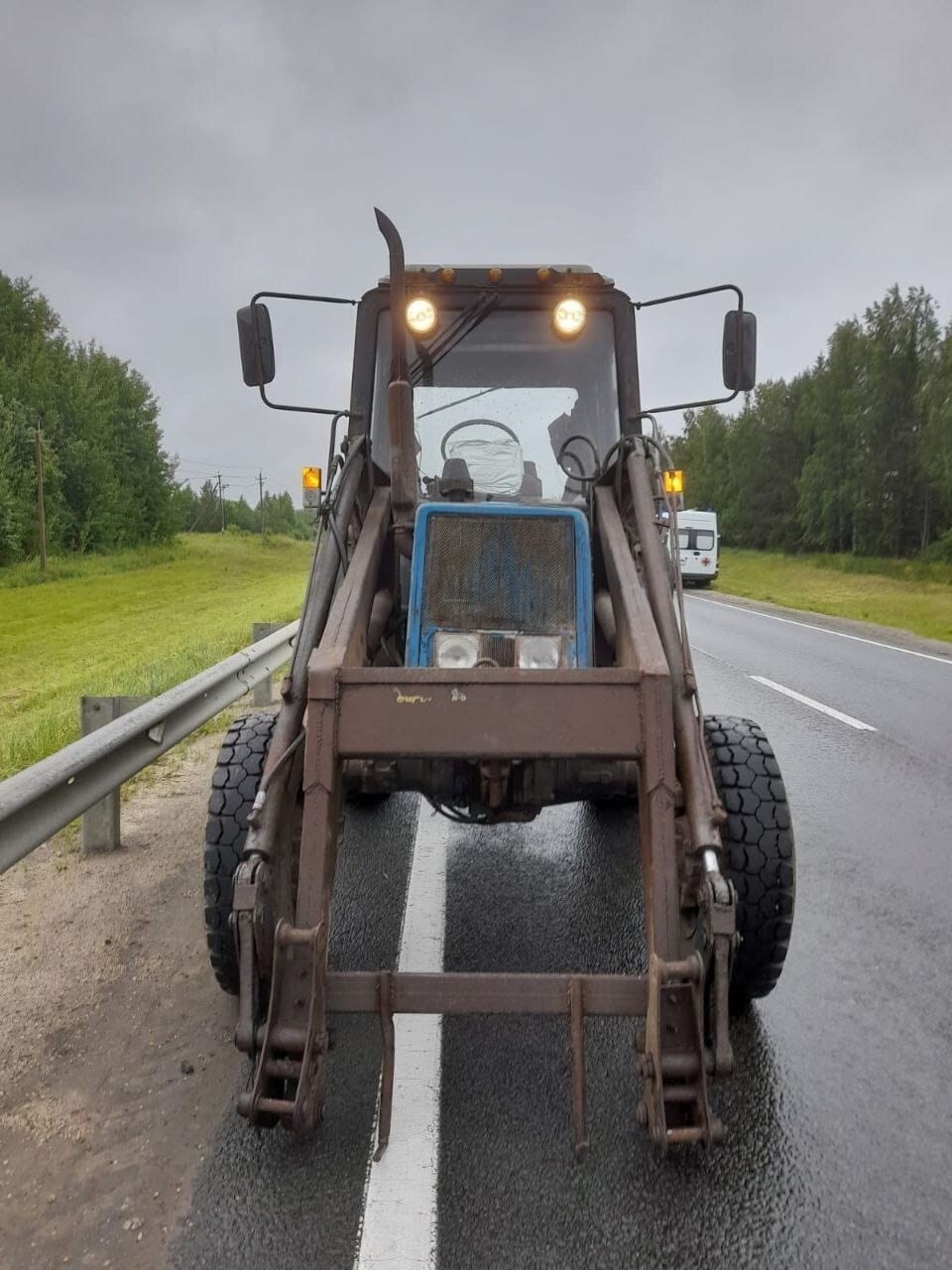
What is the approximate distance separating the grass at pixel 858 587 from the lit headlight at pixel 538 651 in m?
16.5

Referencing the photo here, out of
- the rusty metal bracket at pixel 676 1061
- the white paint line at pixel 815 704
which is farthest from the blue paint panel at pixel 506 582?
the white paint line at pixel 815 704

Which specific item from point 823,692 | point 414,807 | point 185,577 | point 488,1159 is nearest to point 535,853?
point 414,807

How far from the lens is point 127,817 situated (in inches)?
215

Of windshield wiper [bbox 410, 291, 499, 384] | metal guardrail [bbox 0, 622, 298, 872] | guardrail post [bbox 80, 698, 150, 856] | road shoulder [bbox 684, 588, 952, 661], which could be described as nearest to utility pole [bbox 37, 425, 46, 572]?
road shoulder [bbox 684, 588, 952, 661]

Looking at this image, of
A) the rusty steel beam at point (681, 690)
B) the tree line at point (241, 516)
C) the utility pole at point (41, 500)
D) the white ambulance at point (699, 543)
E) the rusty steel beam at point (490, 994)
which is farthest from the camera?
the tree line at point (241, 516)

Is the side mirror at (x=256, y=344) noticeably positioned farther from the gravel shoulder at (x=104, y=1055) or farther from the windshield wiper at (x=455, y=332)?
the gravel shoulder at (x=104, y=1055)

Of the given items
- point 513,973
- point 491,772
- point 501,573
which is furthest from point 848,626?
point 513,973

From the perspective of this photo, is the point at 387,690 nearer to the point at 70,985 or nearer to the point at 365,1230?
the point at 365,1230

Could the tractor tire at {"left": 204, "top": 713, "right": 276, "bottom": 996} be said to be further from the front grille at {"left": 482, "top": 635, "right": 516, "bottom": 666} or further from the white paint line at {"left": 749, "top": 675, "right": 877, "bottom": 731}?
the white paint line at {"left": 749, "top": 675, "right": 877, "bottom": 731}

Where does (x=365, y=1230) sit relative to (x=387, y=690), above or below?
below

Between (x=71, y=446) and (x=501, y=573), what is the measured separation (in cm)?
5087

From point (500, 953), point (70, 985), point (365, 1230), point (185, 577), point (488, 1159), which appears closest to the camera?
point (365, 1230)

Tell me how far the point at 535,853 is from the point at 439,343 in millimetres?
2629

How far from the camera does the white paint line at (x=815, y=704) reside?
8.42 m
